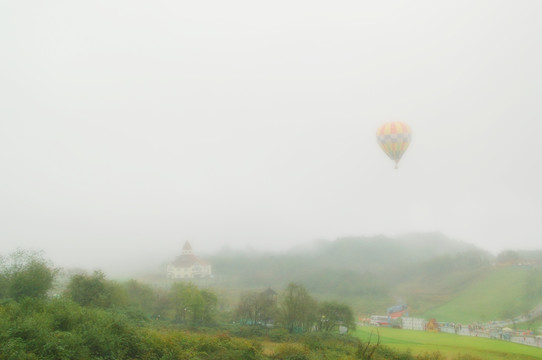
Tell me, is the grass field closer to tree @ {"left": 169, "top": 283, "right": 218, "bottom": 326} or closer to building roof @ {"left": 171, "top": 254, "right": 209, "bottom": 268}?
tree @ {"left": 169, "top": 283, "right": 218, "bottom": 326}

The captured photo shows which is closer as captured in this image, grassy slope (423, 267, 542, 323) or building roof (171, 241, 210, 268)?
grassy slope (423, 267, 542, 323)

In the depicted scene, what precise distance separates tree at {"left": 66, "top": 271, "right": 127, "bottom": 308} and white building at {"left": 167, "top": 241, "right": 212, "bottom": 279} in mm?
34191

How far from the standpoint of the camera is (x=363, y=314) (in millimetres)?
61875

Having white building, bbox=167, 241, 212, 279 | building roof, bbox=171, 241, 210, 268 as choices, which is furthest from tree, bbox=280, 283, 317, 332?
building roof, bbox=171, 241, 210, 268

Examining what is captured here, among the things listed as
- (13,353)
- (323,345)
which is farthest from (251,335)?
(13,353)

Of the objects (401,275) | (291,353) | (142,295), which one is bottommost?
(291,353)

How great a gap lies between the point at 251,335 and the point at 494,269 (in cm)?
5053

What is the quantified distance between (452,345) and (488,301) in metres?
22.9

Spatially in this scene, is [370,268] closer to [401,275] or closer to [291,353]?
[401,275]

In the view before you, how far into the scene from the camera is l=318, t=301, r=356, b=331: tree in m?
45.1

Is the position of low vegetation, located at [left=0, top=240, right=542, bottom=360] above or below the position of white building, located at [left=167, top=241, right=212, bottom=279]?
below

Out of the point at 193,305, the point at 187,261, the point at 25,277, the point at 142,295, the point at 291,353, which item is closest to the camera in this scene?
the point at 291,353

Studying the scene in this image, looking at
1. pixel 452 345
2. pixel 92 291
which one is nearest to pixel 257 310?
pixel 92 291

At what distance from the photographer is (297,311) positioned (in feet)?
145
